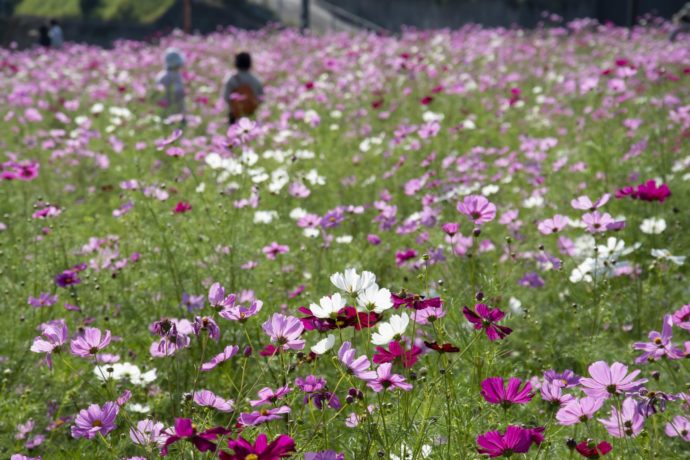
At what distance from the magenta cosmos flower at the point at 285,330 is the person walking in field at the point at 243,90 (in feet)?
17.7

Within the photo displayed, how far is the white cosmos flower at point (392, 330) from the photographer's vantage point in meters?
1.45

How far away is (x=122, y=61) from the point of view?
11.2 metres

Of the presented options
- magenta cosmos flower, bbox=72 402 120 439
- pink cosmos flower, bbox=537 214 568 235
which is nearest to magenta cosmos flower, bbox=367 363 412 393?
magenta cosmos flower, bbox=72 402 120 439

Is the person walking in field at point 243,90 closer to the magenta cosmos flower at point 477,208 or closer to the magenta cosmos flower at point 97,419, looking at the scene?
the magenta cosmos flower at point 477,208

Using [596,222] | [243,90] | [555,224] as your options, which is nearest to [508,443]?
[596,222]

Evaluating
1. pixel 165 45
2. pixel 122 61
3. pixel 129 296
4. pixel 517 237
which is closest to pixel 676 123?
pixel 517 237

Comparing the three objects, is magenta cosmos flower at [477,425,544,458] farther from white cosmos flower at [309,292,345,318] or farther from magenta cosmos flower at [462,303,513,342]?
white cosmos flower at [309,292,345,318]

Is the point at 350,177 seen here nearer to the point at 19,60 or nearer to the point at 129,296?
the point at 129,296

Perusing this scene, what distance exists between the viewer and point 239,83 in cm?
697

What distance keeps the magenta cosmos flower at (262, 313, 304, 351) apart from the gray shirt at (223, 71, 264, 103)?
5.70 meters

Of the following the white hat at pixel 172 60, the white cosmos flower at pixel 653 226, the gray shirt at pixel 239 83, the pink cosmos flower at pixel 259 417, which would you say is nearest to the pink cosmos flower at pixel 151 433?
the pink cosmos flower at pixel 259 417

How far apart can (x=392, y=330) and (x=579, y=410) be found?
39cm

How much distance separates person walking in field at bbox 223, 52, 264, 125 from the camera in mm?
6730

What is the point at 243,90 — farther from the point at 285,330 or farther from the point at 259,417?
the point at 259,417
